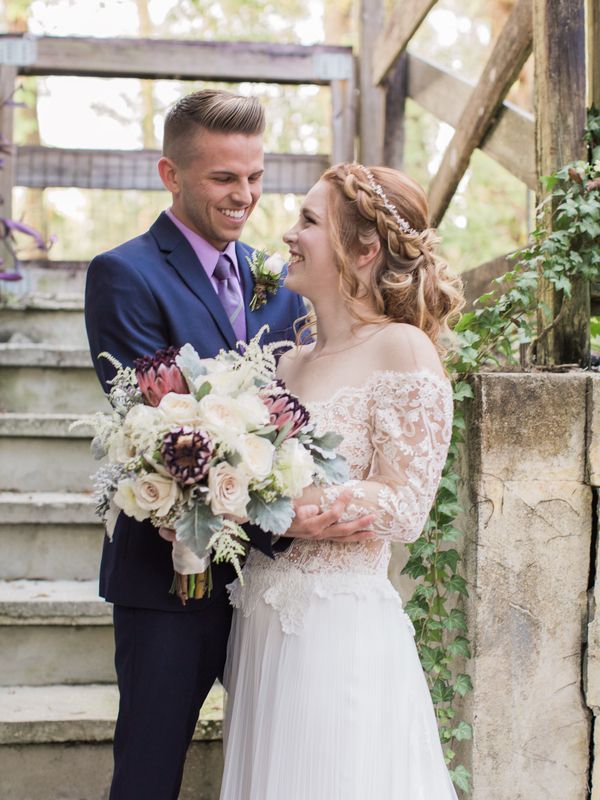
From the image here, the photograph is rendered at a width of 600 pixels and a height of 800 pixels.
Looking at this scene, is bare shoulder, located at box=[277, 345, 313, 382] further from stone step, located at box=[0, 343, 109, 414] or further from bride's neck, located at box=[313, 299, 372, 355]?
stone step, located at box=[0, 343, 109, 414]

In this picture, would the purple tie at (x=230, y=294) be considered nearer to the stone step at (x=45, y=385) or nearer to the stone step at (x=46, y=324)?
the stone step at (x=45, y=385)

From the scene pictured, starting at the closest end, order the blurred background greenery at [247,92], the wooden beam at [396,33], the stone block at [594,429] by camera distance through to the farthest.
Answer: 1. the stone block at [594,429]
2. the wooden beam at [396,33]
3. the blurred background greenery at [247,92]

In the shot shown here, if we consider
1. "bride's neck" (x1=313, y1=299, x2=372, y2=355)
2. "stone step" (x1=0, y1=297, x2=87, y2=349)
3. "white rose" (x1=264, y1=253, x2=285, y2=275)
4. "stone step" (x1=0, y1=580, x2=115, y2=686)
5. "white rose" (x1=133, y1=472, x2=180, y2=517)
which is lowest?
"stone step" (x1=0, y1=580, x2=115, y2=686)

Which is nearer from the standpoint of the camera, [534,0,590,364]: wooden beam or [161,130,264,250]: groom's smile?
[161,130,264,250]: groom's smile

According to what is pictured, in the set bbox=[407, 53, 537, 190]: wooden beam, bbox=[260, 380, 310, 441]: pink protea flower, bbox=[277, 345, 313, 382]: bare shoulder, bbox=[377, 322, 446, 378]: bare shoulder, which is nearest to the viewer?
bbox=[260, 380, 310, 441]: pink protea flower

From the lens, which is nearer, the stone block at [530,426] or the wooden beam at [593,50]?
the stone block at [530,426]

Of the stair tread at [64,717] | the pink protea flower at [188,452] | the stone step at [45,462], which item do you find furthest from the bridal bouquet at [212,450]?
the stone step at [45,462]

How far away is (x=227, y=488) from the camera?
68.2 inches

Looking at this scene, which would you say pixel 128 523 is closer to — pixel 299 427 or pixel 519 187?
pixel 299 427

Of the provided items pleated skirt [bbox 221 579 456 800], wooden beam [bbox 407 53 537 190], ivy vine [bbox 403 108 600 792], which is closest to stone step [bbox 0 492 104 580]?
ivy vine [bbox 403 108 600 792]

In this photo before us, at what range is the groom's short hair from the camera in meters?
2.42

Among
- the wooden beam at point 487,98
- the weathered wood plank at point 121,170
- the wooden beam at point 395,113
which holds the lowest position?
the wooden beam at point 487,98

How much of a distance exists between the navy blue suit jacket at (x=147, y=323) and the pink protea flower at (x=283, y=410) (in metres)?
0.53

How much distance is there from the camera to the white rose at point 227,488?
1725 mm
